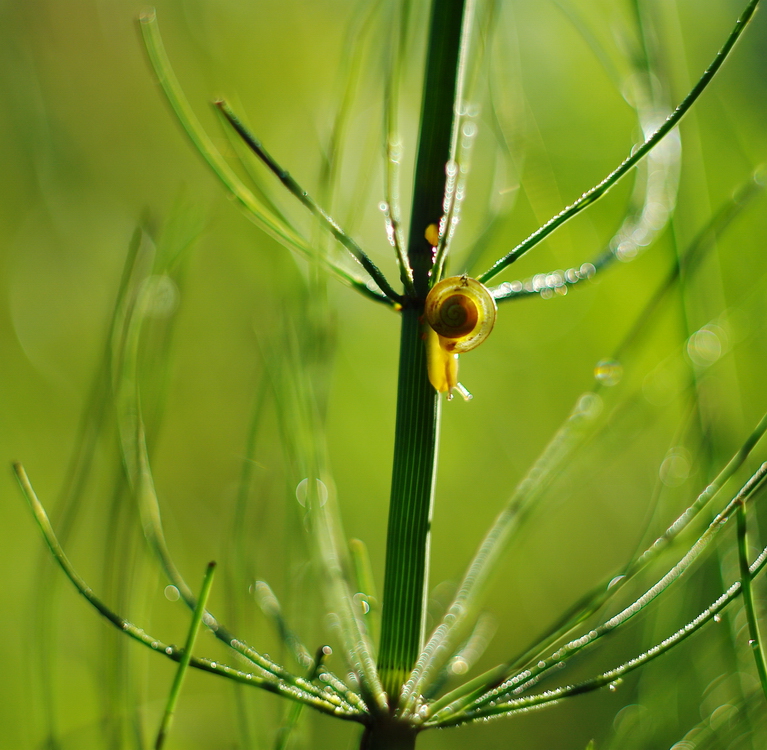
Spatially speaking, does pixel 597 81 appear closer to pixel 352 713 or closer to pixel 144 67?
pixel 144 67

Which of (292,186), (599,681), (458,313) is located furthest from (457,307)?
(599,681)

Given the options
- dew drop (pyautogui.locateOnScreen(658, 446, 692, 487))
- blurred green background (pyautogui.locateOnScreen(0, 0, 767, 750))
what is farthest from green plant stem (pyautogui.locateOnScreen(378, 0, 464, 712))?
blurred green background (pyautogui.locateOnScreen(0, 0, 767, 750))

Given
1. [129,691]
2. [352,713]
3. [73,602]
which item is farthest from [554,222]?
[73,602]

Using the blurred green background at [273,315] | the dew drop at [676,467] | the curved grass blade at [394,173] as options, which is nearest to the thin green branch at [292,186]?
the curved grass blade at [394,173]

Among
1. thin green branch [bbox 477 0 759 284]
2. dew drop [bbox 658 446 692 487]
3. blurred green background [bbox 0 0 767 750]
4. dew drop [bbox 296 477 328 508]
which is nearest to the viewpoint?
thin green branch [bbox 477 0 759 284]

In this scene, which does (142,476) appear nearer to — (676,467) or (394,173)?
(394,173)

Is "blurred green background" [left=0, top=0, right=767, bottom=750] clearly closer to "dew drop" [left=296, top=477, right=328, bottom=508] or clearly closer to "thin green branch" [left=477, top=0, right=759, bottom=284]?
"dew drop" [left=296, top=477, right=328, bottom=508]
